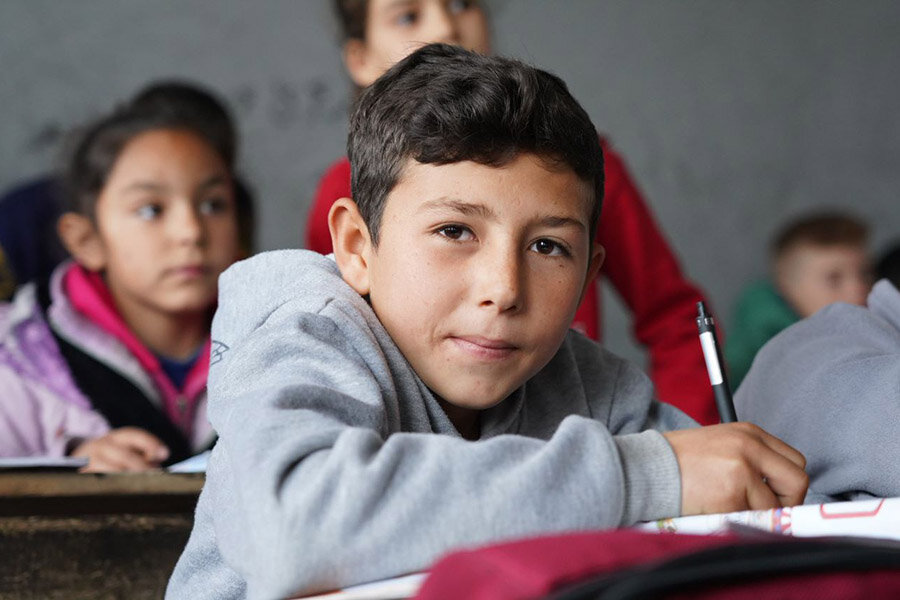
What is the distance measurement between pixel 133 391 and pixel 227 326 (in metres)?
1.19

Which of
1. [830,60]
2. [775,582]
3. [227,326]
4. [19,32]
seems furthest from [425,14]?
[830,60]

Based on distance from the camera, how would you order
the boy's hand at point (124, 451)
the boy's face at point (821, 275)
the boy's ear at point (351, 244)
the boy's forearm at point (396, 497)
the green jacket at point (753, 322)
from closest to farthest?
the boy's forearm at point (396, 497), the boy's ear at point (351, 244), the boy's hand at point (124, 451), the green jacket at point (753, 322), the boy's face at point (821, 275)

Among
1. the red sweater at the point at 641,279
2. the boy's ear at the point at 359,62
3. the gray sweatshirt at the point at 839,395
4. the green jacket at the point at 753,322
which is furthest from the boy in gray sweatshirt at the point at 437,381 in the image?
the green jacket at the point at 753,322

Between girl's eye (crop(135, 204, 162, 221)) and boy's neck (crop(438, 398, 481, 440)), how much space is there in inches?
53.4

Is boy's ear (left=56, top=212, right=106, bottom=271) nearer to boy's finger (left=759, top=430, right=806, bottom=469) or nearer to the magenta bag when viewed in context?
boy's finger (left=759, top=430, right=806, bottom=469)

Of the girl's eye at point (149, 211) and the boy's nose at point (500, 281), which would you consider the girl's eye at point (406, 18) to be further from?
the boy's nose at point (500, 281)

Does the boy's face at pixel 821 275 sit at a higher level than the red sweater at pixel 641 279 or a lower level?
lower

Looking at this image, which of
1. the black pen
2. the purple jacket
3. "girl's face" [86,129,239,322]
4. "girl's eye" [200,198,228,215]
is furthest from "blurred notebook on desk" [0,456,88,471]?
"girl's eye" [200,198,228,215]

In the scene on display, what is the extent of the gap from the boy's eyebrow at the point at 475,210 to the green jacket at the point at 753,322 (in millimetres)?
2258

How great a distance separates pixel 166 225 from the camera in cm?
225

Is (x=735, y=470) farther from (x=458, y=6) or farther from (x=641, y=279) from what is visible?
(x=458, y=6)

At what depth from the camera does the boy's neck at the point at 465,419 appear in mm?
1043

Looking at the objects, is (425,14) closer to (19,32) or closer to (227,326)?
(227,326)

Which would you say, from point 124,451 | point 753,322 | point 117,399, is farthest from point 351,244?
point 753,322
